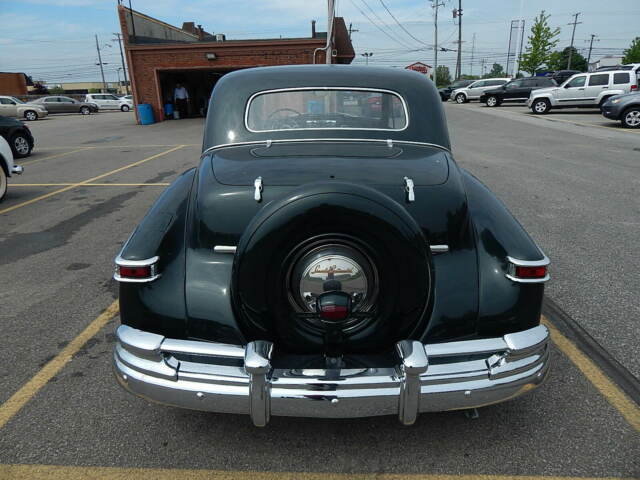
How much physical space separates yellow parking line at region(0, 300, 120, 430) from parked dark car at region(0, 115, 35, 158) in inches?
434

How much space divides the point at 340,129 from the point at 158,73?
79.7ft

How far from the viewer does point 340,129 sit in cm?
307

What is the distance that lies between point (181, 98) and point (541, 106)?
767 inches

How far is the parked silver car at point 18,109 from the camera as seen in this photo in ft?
92.2

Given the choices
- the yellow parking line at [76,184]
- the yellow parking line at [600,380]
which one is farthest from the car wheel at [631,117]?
the yellow parking line at [600,380]

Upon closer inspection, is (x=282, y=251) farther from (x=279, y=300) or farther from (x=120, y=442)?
(x=120, y=442)

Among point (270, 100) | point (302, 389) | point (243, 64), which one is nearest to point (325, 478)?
point (302, 389)

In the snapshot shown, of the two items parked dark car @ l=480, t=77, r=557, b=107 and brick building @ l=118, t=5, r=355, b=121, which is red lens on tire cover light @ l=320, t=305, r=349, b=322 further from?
parked dark car @ l=480, t=77, r=557, b=107

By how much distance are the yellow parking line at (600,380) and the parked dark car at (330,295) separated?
720 millimetres

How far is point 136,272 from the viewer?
88.4 inches

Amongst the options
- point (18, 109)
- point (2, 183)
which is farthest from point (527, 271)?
point (18, 109)

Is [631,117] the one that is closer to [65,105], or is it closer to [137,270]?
A: [137,270]

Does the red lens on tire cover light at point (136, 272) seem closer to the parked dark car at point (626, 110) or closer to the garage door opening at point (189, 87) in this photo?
the parked dark car at point (626, 110)

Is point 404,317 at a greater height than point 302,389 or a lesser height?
greater
